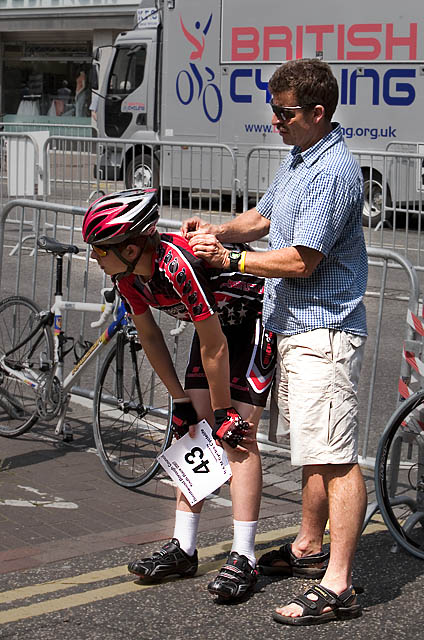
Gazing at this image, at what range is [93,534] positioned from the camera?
5.14 m

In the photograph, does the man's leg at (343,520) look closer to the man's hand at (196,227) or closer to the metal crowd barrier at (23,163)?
the man's hand at (196,227)

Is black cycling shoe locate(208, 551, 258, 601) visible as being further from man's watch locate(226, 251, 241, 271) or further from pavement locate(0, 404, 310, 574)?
man's watch locate(226, 251, 241, 271)

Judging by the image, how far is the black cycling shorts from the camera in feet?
15.1

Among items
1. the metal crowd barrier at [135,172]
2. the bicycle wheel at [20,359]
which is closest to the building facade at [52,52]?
the metal crowd barrier at [135,172]

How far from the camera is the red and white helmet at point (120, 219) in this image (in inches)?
172

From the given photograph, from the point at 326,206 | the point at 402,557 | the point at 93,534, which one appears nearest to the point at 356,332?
the point at 326,206

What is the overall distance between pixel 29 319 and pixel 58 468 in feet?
3.54

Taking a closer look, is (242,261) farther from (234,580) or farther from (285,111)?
(234,580)

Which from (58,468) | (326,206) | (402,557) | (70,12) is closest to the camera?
(326,206)

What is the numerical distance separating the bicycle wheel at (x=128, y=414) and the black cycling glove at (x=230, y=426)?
56.2 inches

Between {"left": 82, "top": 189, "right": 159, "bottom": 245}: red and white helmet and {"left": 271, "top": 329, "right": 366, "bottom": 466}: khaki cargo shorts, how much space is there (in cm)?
73

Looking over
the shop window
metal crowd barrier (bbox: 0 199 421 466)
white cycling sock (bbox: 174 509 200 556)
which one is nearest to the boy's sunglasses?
white cycling sock (bbox: 174 509 200 556)

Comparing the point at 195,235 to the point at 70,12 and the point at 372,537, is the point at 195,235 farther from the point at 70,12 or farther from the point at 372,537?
the point at 70,12

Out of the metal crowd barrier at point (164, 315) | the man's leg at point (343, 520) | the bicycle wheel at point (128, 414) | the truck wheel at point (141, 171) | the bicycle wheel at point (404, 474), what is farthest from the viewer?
the truck wheel at point (141, 171)
